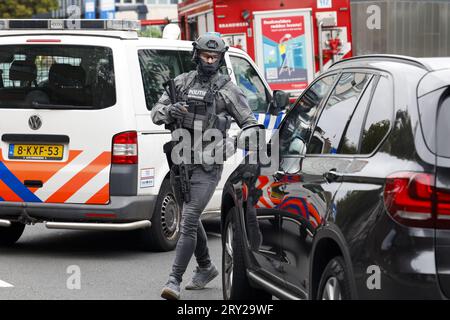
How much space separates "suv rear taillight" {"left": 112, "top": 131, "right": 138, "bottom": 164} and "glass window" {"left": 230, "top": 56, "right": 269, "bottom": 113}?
1937 mm

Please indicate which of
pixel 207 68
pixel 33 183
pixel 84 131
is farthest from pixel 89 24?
pixel 207 68

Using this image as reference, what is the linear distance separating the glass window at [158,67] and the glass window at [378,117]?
4925 millimetres

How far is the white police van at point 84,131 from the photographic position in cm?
984

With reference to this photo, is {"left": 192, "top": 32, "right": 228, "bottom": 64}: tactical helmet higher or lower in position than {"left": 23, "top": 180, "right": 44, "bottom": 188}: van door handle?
higher

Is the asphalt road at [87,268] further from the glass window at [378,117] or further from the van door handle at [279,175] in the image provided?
the glass window at [378,117]

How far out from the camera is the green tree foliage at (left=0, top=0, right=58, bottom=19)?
4788 cm

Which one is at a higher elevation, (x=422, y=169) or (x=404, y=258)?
(x=422, y=169)

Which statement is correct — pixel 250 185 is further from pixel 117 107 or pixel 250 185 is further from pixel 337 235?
pixel 117 107

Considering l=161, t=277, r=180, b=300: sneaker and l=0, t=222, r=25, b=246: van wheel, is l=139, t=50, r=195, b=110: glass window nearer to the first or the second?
l=0, t=222, r=25, b=246: van wheel

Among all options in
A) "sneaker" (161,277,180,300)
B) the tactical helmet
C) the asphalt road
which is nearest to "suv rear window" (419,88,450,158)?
the tactical helmet

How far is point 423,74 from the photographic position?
5.01 meters

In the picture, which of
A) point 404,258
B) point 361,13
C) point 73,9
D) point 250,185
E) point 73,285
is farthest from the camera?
point 361,13

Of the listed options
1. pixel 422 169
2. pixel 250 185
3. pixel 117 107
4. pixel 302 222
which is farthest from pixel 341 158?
pixel 117 107

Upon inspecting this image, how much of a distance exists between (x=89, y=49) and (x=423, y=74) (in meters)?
5.44
